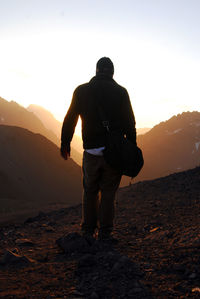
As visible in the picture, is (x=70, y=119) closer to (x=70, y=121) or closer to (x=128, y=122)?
(x=70, y=121)

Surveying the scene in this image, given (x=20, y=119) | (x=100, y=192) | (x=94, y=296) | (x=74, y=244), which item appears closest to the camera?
(x=94, y=296)

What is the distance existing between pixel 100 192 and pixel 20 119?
14044 centimetres

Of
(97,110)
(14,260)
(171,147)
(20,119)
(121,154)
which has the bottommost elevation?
(171,147)

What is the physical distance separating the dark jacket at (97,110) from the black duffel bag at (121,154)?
15 centimetres

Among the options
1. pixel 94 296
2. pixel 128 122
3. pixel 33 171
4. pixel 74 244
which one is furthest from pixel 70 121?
pixel 33 171

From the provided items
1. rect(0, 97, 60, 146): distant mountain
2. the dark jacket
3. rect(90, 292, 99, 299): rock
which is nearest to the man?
the dark jacket

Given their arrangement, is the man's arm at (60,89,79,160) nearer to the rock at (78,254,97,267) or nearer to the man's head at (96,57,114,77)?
the man's head at (96,57,114,77)

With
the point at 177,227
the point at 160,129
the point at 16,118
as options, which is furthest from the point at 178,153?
the point at 177,227

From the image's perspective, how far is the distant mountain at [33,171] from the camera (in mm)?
54306

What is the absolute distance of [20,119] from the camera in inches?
5453

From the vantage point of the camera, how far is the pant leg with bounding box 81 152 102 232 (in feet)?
12.4

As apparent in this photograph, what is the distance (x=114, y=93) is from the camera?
149 inches

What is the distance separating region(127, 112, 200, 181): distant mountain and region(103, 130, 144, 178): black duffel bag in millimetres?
96393

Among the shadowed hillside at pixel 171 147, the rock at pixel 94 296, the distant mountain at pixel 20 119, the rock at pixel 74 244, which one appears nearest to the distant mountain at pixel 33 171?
the shadowed hillside at pixel 171 147
